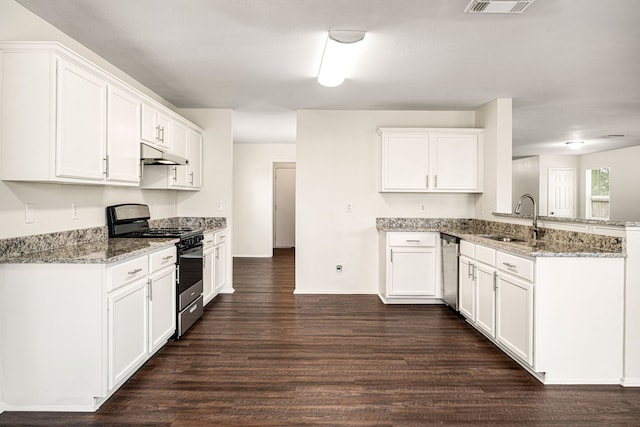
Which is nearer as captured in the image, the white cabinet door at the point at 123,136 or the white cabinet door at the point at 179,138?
the white cabinet door at the point at 123,136

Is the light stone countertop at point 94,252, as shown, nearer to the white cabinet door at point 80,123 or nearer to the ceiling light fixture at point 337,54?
the white cabinet door at point 80,123

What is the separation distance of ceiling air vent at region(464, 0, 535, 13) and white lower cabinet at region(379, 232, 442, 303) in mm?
2585

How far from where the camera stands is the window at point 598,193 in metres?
9.11

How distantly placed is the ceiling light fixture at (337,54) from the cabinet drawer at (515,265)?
197cm

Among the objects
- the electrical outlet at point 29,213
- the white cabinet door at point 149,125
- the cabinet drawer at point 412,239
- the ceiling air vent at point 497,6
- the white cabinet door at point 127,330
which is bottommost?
the white cabinet door at point 127,330

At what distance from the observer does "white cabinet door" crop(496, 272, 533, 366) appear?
2666 millimetres

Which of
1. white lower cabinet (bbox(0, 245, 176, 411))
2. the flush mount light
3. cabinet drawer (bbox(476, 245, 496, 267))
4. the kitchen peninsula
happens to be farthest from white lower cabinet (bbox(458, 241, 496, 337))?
the flush mount light

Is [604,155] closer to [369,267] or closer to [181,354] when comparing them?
[369,267]

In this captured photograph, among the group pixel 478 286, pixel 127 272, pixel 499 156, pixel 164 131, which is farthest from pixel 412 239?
pixel 127 272

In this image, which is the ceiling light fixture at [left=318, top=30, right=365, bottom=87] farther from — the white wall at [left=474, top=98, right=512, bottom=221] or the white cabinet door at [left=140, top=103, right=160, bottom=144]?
the white wall at [left=474, top=98, right=512, bottom=221]

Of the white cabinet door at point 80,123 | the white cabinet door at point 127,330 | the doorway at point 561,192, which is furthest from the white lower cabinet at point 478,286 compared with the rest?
the doorway at point 561,192

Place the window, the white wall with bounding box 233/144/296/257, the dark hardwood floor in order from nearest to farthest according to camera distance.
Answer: the dark hardwood floor
the white wall with bounding box 233/144/296/257
the window

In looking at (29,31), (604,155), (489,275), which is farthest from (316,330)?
(604,155)

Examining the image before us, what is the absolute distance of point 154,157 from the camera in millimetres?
3498
